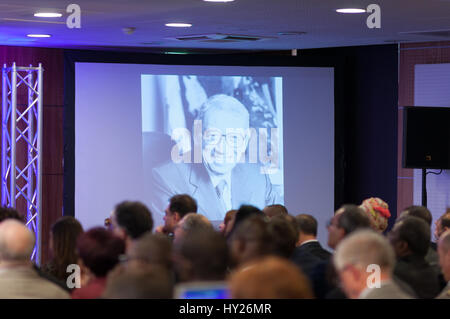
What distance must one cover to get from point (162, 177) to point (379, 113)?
303 cm

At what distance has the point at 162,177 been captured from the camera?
10.4 metres

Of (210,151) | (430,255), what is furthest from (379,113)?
(430,255)

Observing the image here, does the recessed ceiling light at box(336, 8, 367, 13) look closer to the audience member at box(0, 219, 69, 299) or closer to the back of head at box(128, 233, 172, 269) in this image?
the audience member at box(0, 219, 69, 299)

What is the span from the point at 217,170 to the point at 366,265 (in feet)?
24.5

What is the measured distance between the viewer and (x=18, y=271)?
3.50m

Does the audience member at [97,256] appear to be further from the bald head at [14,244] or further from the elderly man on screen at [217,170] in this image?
the elderly man on screen at [217,170]

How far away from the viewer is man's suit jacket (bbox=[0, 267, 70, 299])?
344 centimetres

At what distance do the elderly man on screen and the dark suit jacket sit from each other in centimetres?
610

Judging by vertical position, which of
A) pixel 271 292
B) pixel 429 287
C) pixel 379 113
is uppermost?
pixel 379 113

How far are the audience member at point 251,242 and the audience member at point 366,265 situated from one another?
521 mm

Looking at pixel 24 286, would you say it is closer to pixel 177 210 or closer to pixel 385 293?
pixel 385 293

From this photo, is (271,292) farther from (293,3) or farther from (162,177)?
(162,177)

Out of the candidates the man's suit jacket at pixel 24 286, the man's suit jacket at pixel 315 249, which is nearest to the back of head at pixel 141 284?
the man's suit jacket at pixel 24 286

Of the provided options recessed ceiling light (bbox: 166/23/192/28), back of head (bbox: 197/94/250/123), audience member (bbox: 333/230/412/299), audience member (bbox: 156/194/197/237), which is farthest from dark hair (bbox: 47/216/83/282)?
back of head (bbox: 197/94/250/123)
